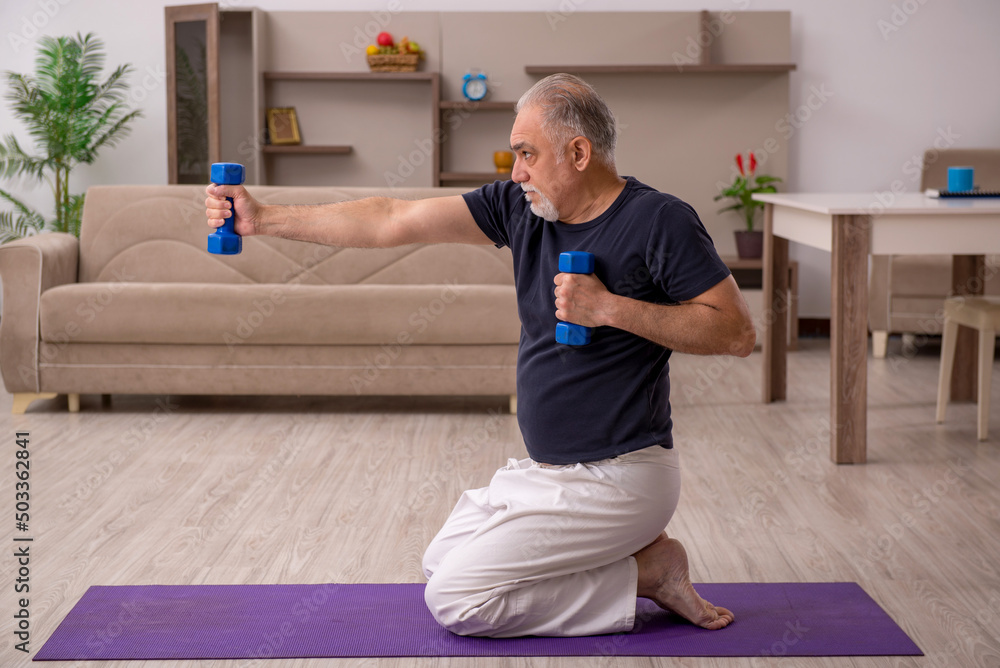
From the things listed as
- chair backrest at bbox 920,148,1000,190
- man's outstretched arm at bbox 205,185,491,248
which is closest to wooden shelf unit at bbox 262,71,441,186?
chair backrest at bbox 920,148,1000,190

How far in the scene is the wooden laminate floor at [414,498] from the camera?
209 cm

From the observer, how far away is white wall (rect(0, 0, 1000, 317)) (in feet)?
18.3

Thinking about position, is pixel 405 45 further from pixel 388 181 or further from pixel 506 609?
pixel 506 609

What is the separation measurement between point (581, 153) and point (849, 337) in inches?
61.6

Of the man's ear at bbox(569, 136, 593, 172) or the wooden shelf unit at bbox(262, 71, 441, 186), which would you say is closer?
the man's ear at bbox(569, 136, 593, 172)

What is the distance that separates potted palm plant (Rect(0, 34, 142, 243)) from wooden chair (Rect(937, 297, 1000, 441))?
4.38 meters

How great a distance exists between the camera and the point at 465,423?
361 centimetres

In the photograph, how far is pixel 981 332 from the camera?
3.25 metres

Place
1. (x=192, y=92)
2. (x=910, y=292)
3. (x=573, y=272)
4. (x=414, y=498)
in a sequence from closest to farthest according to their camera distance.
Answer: (x=573, y=272) → (x=414, y=498) → (x=910, y=292) → (x=192, y=92)

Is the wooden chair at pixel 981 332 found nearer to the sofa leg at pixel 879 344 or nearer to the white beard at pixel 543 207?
the sofa leg at pixel 879 344

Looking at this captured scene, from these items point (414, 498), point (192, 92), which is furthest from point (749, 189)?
point (414, 498)

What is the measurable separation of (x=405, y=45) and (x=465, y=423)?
2844 mm

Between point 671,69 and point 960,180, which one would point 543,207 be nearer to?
point 960,180

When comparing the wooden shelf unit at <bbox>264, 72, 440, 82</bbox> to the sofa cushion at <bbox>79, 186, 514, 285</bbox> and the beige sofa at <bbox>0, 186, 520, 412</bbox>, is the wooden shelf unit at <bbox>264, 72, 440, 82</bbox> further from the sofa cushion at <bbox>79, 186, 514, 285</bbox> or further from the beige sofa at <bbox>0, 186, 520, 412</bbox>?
the beige sofa at <bbox>0, 186, 520, 412</bbox>
